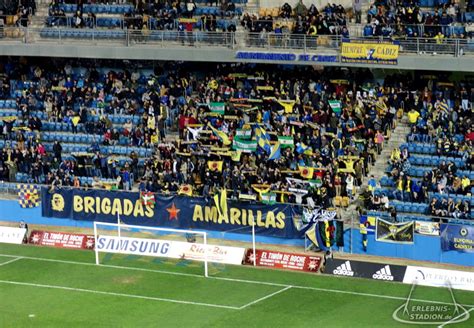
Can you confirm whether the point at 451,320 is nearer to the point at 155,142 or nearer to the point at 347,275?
the point at 347,275

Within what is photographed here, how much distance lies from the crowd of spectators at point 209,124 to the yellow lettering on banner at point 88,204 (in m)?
1.57

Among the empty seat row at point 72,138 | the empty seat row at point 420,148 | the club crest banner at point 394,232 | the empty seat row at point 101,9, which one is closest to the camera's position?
the club crest banner at point 394,232

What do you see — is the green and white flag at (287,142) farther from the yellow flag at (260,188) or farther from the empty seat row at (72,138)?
the empty seat row at (72,138)

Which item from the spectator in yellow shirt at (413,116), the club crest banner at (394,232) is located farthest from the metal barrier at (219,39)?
the club crest banner at (394,232)

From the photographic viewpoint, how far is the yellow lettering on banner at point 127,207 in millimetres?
54406

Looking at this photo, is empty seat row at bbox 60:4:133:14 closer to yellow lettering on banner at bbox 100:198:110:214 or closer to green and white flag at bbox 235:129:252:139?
green and white flag at bbox 235:129:252:139

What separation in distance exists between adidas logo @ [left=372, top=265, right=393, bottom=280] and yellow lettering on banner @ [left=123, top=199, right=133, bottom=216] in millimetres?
12245

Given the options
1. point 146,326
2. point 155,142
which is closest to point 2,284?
point 146,326

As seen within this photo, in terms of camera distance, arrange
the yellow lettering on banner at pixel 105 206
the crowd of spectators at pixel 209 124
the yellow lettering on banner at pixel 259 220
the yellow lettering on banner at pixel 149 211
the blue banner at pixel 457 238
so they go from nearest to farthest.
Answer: the blue banner at pixel 457 238
the yellow lettering on banner at pixel 259 220
the crowd of spectators at pixel 209 124
the yellow lettering on banner at pixel 149 211
the yellow lettering on banner at pixel 105 206

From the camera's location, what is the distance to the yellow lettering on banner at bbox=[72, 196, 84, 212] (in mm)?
55406

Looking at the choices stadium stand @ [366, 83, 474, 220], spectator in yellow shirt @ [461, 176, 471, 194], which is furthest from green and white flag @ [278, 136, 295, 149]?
spectator in yellow shirt @ [461, 176, 471, 194]

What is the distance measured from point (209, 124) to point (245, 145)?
2472 millimetres

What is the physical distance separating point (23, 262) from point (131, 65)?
47.4 ft

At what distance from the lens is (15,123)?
60.8 metres
